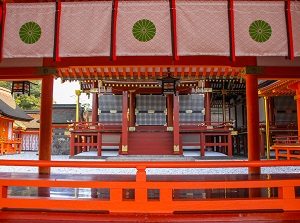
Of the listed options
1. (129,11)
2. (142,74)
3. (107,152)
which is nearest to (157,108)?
(107,152)

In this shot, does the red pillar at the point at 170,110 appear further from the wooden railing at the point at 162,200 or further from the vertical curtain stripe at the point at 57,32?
the wooden railing at the point at 162,200

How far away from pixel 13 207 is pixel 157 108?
15.4 metres

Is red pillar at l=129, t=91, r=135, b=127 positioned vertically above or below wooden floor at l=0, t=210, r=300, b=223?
above

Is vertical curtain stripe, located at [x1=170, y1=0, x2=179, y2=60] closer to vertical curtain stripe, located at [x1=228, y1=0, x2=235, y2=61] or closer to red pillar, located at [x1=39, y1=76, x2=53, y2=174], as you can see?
vertical curtain stripe, located at [x1=228, y1=0, x2=235, y2=61]

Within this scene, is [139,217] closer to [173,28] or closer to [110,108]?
[173,28]

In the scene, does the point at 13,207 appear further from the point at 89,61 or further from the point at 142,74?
the point at 142,74

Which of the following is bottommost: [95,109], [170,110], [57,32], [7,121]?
[7,121]

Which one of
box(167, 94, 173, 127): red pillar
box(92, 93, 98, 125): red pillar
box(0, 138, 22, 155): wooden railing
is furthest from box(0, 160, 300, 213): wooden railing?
box(0, 138, 22, 155): wooden railing

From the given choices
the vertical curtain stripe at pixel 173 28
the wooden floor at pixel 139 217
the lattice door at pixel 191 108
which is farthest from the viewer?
the lattice door at pixel 191 108

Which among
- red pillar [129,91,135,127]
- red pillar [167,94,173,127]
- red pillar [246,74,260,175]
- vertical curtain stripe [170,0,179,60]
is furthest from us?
red pillar [129,91,135,127]

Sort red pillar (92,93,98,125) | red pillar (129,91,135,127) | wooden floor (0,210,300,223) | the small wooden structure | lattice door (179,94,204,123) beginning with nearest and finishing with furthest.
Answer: wooden floor (0,210,300,223) < red pillar (129,91,135,127) < red pillar (92,93,98,125) < lattice door (179,94,204,123) < the small wooden structure

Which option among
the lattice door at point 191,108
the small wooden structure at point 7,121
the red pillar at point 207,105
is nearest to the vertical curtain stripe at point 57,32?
the lattice door at point 191,108

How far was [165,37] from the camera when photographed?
205 inches

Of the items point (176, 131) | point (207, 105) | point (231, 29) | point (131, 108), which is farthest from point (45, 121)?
point (207, 105)
